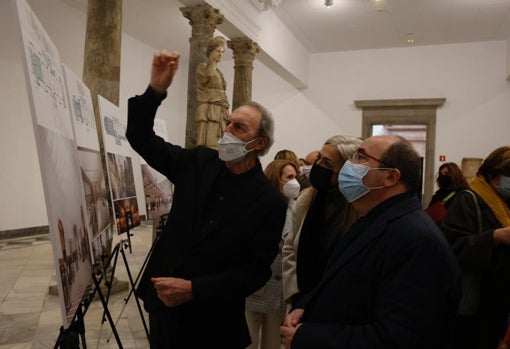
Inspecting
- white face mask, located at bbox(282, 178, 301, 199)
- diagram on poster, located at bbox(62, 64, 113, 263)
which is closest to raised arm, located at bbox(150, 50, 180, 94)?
diagram on poster, located at bbox(62, 64, 113, 263)

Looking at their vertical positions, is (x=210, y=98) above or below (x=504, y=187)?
above

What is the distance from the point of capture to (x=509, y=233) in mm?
2291

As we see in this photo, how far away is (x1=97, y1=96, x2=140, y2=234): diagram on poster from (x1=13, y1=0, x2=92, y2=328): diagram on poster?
1.10m

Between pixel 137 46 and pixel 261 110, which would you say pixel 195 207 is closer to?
pixel 261 110

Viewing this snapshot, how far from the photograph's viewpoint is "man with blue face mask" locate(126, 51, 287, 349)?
75.6 inches

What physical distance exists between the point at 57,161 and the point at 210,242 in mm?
721

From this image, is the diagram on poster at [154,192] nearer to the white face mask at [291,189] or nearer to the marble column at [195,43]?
the white face mask at [291,189]

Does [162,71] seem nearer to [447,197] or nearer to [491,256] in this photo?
[491,256]

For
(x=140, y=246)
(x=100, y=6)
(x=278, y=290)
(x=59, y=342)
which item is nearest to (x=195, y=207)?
(x=59, y=342)

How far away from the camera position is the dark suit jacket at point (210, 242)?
1.96 metres

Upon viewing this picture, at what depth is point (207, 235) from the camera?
1.97m

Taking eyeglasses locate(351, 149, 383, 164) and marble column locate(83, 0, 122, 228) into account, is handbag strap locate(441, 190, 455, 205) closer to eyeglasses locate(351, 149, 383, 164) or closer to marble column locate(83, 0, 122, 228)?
eyeglasses locate(351, 149, 383, 164)

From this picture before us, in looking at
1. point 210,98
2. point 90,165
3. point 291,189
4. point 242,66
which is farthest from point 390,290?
point 242,66

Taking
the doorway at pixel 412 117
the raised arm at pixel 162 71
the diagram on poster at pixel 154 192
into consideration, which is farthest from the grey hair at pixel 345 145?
the doorway at pixel 412 117
